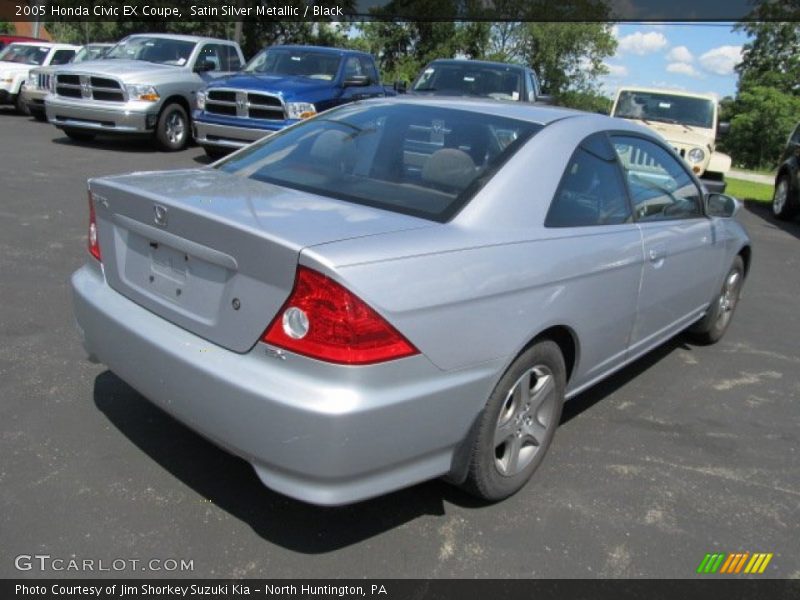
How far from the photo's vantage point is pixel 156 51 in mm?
13805

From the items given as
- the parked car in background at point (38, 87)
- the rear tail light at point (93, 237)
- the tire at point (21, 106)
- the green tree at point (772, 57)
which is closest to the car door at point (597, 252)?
the rear tail light at point (93, 237)

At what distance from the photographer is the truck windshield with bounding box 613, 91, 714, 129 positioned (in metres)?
11.8

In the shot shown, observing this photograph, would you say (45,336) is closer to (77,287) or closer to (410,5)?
(77,287)

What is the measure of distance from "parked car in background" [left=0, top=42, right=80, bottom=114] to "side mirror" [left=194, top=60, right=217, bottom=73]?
19.0ft

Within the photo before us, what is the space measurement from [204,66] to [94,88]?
2415mm

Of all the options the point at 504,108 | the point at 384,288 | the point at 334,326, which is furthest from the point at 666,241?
the point at 334,326

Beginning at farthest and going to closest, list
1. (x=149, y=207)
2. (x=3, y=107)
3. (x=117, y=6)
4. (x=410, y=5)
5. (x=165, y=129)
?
(x=410, y=5)
(x=117, y=6)
(x=3, y=107)
(x=165, y=129)
(x=149, y=207)

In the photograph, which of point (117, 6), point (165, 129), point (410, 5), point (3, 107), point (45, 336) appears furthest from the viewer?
point (410, 5)

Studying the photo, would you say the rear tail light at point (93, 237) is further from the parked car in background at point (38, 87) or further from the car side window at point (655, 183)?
the parked car in background at point (38, 87)

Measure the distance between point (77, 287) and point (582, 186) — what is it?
7.61ft

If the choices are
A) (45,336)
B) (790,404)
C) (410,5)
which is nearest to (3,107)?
(45,336)

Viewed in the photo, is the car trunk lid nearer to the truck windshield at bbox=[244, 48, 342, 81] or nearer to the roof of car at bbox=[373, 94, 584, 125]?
the roof of car at bbox=[373, 94, 584, 125]

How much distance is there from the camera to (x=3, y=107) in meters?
19.7

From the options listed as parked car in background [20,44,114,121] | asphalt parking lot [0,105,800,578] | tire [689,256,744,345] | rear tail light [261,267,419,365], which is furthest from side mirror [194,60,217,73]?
rear tail light [261,267,419,365]
